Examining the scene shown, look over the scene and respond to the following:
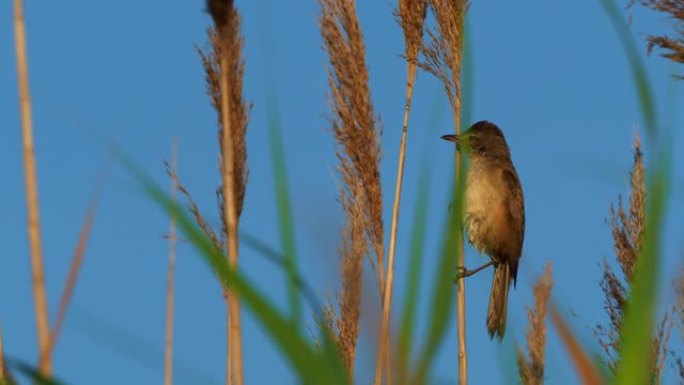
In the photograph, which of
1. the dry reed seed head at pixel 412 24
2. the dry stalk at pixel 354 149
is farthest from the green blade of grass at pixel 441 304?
the dry reed seed head at pixel 412 24

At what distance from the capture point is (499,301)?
6.54m

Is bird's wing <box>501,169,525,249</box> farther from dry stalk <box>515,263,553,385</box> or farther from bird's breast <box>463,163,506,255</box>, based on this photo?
dry stalk <box>515,263,553,385</box>

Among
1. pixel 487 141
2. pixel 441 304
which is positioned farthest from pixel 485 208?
pixel 441 304

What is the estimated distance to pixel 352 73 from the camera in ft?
11.6

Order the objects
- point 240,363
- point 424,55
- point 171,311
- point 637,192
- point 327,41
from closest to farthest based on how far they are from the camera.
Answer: point 240,363 → point 171,311 → point 327,41 → point 424,55 → point 637,192

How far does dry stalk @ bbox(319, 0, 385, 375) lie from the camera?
139 inches

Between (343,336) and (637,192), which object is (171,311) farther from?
(637,192)

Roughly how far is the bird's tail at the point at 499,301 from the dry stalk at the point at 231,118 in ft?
11.0

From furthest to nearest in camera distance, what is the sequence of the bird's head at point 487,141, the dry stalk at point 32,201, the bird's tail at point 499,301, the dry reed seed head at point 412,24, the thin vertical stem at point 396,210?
the bird's head at point 487,141, the bird's tail at point 499,301, the dry reed seed head at point 412,24, the thin vertical stem at point 396,210, the dry stalk at point 32,201

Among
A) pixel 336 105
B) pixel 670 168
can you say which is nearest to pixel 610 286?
pixel 336 105

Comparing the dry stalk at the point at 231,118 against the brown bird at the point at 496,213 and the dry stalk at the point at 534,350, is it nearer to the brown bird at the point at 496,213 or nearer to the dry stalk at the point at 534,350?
the dry stalk at the point at 534,350

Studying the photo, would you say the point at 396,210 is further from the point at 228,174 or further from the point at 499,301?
the point at 499,301

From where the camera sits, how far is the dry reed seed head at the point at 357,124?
3.54 meters

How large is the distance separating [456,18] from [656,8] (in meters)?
0.76
